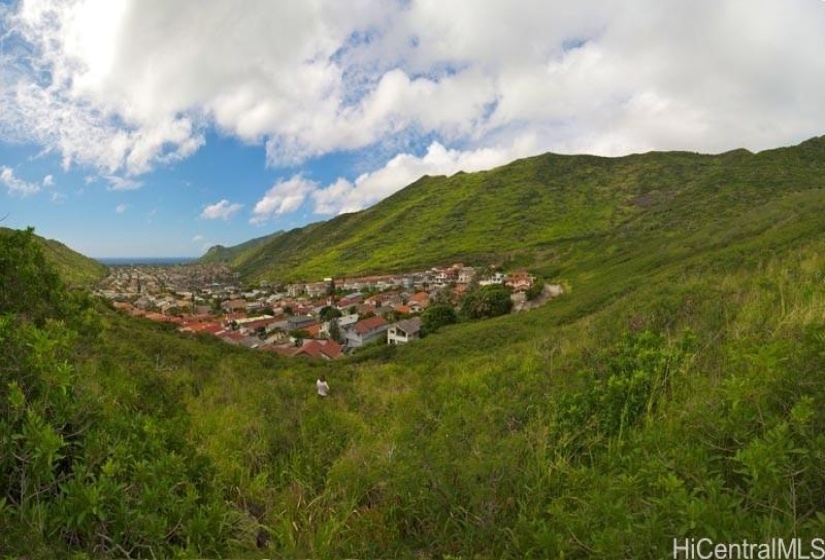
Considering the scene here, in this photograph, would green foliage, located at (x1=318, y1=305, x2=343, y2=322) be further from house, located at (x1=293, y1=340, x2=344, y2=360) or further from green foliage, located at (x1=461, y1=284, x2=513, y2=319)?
green foliage, located at (x1=461, y1=284, x2=513, y2=319)

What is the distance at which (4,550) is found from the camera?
2.09m

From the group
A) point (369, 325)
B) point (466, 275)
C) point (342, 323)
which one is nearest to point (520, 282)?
point (369, 325)

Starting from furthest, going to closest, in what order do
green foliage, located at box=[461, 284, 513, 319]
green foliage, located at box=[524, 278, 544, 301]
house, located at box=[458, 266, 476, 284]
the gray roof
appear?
house, located at box=[458, 266, 476, 284], green foliage, located at box=[524, 278, 544, 301], the gray roof, green foliage, located at box=[461, 284, 513, 319]

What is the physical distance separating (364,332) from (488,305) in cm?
1980

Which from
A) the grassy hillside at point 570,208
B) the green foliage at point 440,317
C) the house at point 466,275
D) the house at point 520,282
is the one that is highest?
the grassy hillside at point 570,208

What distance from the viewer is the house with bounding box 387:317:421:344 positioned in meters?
59.3

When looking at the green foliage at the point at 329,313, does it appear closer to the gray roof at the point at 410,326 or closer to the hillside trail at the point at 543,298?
the gray roof at the point at 410,326

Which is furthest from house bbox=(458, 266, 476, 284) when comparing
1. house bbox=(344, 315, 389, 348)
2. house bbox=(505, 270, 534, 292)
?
house bbox=(344, 315, 389, 348)

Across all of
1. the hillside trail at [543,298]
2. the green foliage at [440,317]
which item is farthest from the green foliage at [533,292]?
the green foliage at [440,317]

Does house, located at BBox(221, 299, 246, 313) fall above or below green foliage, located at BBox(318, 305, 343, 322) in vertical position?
above

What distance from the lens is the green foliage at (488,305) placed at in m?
56.1

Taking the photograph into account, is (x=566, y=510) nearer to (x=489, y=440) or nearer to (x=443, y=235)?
(x=489, y=440)

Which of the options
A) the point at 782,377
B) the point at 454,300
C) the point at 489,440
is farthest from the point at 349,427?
the point at 454,300

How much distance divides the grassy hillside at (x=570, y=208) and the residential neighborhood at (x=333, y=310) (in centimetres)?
1960
